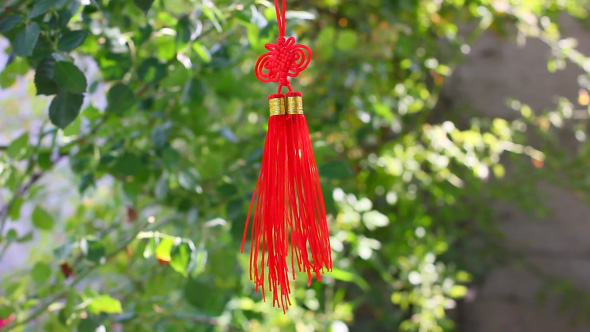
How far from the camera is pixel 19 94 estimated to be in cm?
193

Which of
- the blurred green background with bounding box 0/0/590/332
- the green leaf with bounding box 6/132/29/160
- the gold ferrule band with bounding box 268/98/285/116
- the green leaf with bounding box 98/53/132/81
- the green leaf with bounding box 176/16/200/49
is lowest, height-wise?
the blurred green background with bounding box 0/0/590/332

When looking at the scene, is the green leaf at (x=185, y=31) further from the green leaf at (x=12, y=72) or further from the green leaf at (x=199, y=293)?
the green leaf at (x=199, y=293)

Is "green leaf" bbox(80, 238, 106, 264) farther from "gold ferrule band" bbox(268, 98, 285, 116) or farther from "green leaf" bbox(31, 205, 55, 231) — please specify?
"gold ferrule band" bbox(268, 98, 285, 116)

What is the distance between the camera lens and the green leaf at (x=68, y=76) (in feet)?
1.95

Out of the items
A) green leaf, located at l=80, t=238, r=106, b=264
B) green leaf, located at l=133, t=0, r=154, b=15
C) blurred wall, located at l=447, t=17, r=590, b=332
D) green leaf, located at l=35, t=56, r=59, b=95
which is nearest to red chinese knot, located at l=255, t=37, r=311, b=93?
green leaf, located at l=133, t=0, r=154, b=15

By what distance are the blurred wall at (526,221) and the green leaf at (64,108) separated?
150 centimetres

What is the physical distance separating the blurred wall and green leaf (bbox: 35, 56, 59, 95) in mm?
1517

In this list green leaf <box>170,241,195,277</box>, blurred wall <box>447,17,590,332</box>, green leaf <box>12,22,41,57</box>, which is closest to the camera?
green leaf <box>12,22,41,57</box>

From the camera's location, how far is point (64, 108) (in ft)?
2.00

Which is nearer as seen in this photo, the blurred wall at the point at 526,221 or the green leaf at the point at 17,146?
the green leaf at the point at 17,146

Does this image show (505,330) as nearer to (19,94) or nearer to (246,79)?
(246,79)

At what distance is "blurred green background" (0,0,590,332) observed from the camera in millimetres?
738

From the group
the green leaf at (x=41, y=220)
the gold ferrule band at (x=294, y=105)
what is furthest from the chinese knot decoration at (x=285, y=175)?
the green leaf at (x=41, y=220)

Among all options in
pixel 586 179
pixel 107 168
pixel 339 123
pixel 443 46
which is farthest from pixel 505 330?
pixel 107 168
